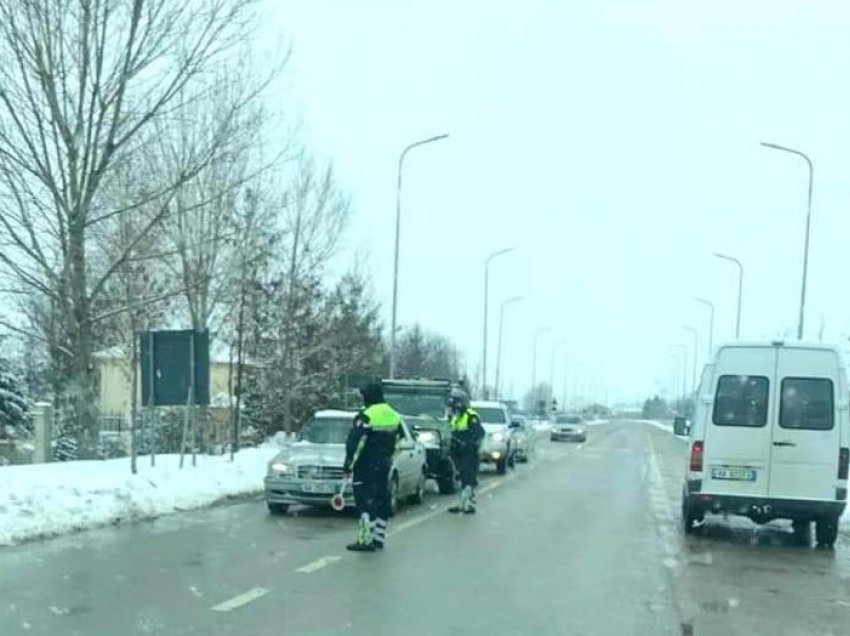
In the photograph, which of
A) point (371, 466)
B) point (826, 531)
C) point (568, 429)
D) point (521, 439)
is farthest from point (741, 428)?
point (568, 429)

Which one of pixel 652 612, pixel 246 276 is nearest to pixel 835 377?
pixel 652 612

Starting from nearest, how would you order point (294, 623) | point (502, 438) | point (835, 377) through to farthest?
point (294, 623), point (835, 377), point (502, 438)

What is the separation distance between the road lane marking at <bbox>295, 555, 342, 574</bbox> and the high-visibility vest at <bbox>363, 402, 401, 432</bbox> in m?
1.49

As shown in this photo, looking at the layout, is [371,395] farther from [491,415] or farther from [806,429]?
[491,415]

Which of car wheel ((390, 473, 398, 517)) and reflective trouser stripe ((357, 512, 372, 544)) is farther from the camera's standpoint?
car wheel ((390, 473, 398, 517))

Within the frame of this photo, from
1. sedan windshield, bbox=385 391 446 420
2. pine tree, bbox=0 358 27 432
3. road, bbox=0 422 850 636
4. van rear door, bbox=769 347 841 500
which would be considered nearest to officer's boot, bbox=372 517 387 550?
road, bbox=0 422 850 636

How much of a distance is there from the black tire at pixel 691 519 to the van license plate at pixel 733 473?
67 cm

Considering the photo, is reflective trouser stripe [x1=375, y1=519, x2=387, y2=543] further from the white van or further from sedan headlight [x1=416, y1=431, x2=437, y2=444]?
sedan headlight [x1=416, y1=431, x2=437, y2=444]

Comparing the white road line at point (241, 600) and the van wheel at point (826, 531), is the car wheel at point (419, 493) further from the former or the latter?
the white road line at point (241, 600)

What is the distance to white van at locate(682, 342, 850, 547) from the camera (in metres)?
14.8

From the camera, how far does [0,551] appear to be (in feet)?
39.2

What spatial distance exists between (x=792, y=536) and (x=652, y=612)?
8.03 meters

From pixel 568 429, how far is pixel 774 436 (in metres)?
49.4

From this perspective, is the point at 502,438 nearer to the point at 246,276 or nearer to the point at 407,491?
the point at 246,276
